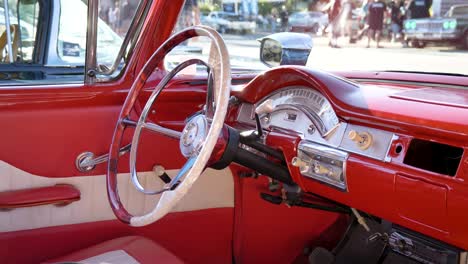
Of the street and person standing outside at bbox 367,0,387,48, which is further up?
person standing outside at bbox 367,0,387,48

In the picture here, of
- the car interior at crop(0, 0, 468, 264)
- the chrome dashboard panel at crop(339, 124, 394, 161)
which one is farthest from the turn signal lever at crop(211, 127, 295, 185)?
the chrome dashboard panel at crop(339, 124, 394, 161)

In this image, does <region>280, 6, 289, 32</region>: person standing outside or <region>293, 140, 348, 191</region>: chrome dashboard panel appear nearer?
<region>293, 140, 348, 191</region>: chrome dashboard panel

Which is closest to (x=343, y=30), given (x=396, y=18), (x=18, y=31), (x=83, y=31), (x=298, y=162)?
(x=396, y=18)

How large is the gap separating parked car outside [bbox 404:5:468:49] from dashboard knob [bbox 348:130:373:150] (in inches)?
19.2

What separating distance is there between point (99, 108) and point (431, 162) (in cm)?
117

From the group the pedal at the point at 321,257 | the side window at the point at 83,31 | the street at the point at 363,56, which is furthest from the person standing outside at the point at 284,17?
the pedal at the point at 321,257

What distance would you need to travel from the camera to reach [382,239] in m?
2.21

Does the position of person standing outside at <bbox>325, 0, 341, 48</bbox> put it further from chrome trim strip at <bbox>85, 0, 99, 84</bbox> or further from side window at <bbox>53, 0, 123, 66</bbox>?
chrome trim strip at <bbox>85, 0, 99, 84</bbox>

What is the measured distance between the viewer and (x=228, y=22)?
2205 millimetres

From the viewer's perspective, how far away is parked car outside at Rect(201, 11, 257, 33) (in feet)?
7.14

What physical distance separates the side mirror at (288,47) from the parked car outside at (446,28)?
0.47 metres

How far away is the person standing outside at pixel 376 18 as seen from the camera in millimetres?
2066

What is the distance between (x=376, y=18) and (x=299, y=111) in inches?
21.5

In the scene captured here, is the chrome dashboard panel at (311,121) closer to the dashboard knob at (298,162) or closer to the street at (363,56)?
the dashboard knob at (298,162)
